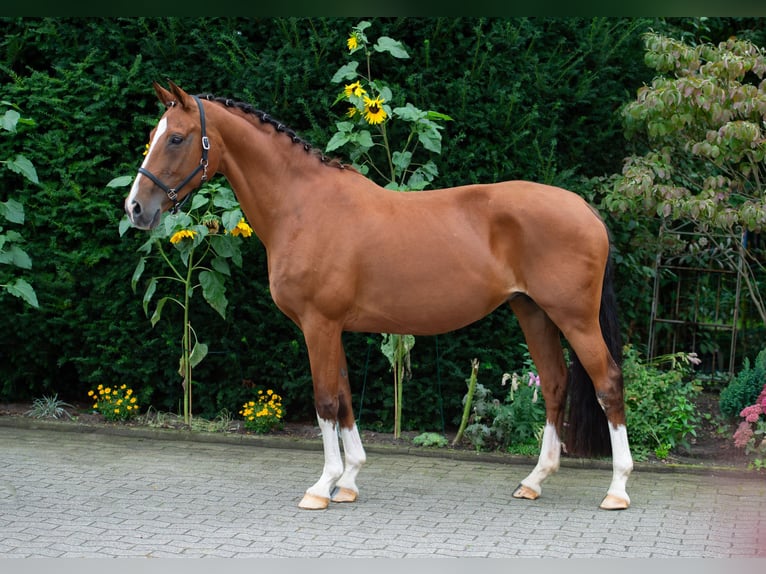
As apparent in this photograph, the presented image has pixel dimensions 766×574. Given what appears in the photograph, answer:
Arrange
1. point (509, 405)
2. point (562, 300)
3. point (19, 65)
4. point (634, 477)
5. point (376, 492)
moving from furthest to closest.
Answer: point (19, 65)
point (509, 405)
point (634, 477)
point (376, 492)
point (562, 300)

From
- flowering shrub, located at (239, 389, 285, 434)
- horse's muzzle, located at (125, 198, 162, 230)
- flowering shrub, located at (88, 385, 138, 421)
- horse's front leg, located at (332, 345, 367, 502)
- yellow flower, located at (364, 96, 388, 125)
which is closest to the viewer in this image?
horse's muzzle, located at (125, 198, 162, 230)

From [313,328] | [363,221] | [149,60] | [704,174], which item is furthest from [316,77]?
[704,174]

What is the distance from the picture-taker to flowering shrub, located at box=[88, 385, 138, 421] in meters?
6.78

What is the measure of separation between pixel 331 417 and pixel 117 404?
274 centimetres

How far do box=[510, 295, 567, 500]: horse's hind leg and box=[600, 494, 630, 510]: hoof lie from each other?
37 centimetres

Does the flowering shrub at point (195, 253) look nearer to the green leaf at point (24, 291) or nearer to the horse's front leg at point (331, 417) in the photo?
the green leaf at point (24, 291)

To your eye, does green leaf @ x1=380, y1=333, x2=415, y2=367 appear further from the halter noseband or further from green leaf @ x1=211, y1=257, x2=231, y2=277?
the halter noseband

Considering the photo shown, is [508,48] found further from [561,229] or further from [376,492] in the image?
[376,492]

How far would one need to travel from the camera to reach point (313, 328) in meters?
4.68

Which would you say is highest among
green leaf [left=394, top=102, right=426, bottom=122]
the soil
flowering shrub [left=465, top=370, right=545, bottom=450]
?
green leaf [left=394, top=102, right=426, bottom=122]

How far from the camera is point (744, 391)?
248 inches

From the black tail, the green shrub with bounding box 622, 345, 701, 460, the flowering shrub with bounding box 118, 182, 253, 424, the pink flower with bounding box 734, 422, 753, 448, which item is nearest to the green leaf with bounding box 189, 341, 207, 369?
the flowering shrub with bounding box 118, 182, 253, 424

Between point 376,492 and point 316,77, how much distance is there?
3.16 metres

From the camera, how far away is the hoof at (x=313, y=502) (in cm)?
470
